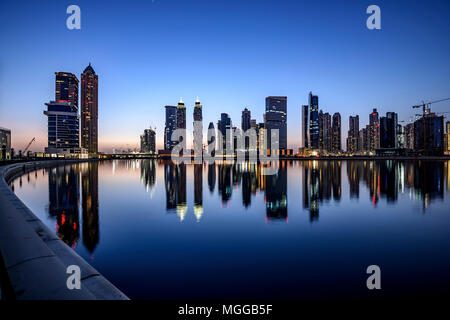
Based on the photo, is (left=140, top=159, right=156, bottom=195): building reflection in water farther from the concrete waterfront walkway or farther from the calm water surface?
the concrete waterfront walkway

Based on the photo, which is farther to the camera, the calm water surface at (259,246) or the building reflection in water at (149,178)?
the building reflection in water at (149,178)

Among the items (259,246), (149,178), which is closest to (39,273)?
(259,246)

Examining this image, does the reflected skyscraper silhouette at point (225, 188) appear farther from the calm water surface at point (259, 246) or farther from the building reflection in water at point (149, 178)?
the building reflection in water at point (149, 178)

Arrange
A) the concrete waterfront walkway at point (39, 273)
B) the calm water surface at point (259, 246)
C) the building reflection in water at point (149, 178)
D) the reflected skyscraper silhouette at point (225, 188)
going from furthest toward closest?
the building reflection in water at point (149, 178), the reflected skyscraper silhouette at point (225, 188), the calm water surface at point (259, 246), the concrete waterfront walkway at point (39, 273)

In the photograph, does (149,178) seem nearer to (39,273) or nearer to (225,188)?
(225,188)

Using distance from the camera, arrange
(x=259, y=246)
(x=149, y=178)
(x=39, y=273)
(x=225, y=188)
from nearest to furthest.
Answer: (x=39, y=273), (x=259, y=246), (x=225, y=188), (x=149, y=178)

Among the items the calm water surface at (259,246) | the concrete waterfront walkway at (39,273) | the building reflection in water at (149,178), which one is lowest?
the calm water surface at (259,246)

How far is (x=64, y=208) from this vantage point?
51.0 ft

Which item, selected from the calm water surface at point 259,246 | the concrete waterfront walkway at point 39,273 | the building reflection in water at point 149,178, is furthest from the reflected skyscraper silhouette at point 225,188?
the concrete waterfront walkway at point 39,273

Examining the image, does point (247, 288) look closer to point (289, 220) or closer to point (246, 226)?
point (246, 226)

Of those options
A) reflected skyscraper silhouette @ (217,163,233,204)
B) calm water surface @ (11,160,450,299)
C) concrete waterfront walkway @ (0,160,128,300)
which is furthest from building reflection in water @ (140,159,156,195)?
concrete waterfront walkway @ (0,160,128,300)

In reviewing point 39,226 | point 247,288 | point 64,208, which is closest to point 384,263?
point 247,288

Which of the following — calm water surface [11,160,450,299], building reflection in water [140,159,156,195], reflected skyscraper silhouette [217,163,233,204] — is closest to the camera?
calm water surface [11,160,450,299]

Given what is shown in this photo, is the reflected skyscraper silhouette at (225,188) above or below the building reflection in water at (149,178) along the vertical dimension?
below
